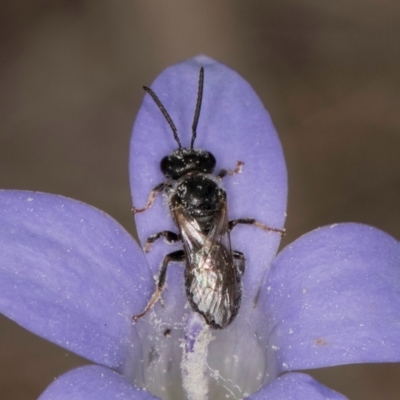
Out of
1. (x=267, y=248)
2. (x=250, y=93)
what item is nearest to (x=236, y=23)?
(x=250, y=93)

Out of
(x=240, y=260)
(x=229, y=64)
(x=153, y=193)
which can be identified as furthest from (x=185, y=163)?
(x=229, y=64)

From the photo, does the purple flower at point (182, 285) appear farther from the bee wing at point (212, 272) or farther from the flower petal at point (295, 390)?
the bee wing at point (212, 272)

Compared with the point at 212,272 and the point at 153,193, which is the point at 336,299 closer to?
the point at 212,272

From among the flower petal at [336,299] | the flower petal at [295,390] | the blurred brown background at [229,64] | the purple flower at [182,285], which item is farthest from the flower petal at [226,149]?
the blurred brown background at [229,64]

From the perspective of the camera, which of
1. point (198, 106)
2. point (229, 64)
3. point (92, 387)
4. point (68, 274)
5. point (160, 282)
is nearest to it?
point (92, 387)

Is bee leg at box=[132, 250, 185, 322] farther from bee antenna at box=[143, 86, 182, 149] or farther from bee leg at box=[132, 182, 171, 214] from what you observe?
bee antenna at box=[143, 86, 182, 149]

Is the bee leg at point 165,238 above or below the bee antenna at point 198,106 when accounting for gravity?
below
